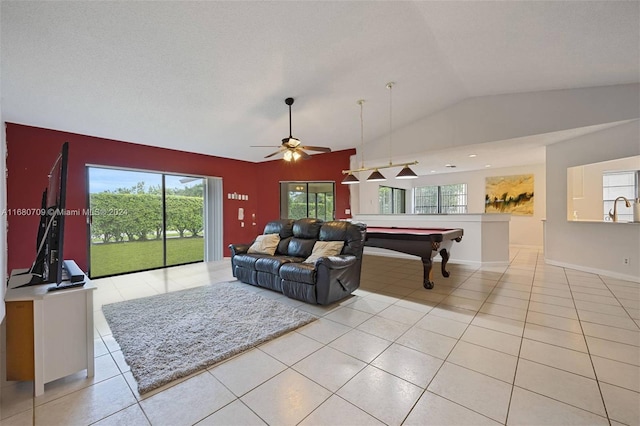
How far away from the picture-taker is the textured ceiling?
2568 mm

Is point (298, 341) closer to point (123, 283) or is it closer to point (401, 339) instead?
point (401, 339)

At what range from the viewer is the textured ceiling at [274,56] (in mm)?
2568

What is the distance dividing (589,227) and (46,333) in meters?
7.47

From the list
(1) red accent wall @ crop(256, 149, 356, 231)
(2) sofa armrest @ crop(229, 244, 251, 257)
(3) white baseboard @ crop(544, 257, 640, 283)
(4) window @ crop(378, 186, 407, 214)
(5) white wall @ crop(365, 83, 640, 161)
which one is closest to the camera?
(5) white wall @ crop(365, 83, 640, 161)

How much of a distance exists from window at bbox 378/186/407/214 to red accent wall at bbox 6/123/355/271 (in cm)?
268

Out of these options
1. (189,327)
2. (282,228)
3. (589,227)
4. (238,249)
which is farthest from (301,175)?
(589,227)

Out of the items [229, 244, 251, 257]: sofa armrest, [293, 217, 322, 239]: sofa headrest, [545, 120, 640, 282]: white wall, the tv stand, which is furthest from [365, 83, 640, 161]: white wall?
the tv stand

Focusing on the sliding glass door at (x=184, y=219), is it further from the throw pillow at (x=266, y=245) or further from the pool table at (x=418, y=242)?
the pool table at (x=418, y=242)

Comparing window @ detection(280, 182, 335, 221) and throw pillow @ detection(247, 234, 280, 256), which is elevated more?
window @ detection(280, 182, 335, 221)

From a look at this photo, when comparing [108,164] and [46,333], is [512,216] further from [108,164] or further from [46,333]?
[108,164]

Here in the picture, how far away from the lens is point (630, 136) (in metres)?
4.13

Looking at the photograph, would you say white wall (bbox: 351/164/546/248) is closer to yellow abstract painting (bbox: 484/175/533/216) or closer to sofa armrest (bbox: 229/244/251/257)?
yellow abstract painting (bbox: 484/175/533/216)

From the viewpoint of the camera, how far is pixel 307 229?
4.38 metres

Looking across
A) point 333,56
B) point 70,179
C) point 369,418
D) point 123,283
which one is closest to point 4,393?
point 369,418
